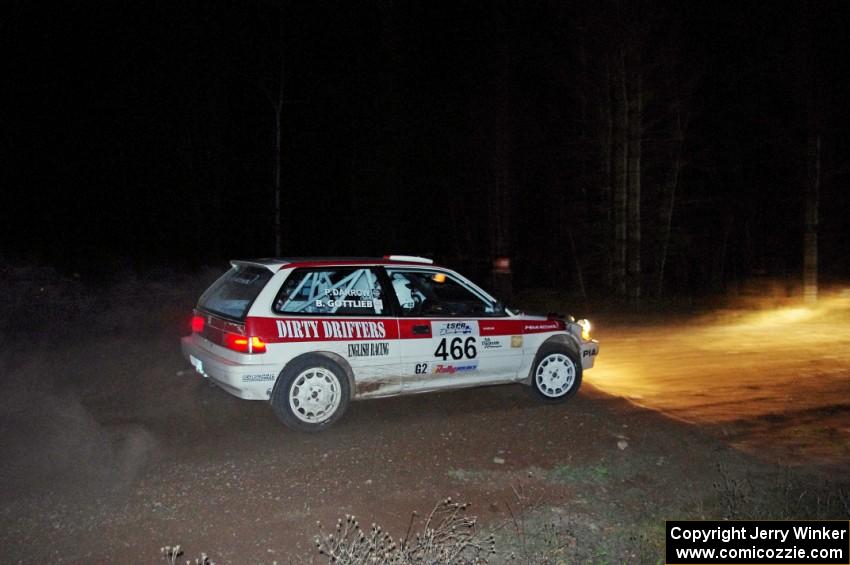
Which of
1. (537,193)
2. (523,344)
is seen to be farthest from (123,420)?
(537,193)

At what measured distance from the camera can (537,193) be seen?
1453 inches

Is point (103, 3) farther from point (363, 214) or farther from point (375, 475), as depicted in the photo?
point (375, 475)

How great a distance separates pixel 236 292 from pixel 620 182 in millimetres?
16615

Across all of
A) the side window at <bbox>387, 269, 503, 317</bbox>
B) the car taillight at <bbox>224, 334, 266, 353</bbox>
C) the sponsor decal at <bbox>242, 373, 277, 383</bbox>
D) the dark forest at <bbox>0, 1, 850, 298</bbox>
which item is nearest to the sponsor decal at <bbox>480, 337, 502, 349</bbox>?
the side window at <bbox>387, 269, 503, 317</bbox>

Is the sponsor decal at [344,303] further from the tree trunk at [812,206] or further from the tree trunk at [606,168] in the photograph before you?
the tree trunk at [812,206]

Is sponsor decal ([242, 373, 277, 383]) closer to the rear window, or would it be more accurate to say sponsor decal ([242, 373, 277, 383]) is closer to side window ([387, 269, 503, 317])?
the rear window

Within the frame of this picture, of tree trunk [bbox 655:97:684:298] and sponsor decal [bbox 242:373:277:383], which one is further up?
tree trunk [bbox 655:97:684:298]

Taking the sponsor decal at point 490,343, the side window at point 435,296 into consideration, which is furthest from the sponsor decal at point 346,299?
the sponsor decal at point 490,343

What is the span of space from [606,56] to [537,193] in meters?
16.1

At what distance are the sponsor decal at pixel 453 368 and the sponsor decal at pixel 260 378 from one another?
177 cm

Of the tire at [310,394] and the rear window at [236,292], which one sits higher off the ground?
the rear window at [236,292]

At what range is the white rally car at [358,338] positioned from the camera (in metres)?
6.89

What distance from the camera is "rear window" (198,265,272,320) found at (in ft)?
23.0

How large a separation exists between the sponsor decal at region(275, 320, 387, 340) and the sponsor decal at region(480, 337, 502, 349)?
1.18m
